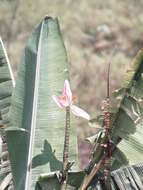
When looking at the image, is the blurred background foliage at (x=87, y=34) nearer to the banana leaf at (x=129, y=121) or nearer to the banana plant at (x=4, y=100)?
the banana plant at (x=4, y=100)

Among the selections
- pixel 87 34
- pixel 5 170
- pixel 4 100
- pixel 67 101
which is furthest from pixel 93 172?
pixel 87 34

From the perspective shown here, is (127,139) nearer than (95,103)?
Yes

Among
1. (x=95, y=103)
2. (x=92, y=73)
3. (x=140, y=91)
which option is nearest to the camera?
(x=140, y=91)

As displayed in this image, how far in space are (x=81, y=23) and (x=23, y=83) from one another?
470cm

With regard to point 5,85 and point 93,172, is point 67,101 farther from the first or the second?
point 5,85

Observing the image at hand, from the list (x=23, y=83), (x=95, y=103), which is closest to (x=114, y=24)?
(x=95, y=103)

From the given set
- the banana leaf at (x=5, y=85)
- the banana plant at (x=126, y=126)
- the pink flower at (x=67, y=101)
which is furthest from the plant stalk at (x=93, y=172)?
the banana leaf at (x=5, y=85)

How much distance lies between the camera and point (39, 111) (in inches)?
67.7

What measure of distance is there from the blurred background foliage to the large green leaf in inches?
99.8

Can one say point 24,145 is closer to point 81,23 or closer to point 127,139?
point 127,139

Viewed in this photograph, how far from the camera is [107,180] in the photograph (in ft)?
5.19

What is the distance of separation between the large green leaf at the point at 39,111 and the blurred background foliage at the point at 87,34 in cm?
254

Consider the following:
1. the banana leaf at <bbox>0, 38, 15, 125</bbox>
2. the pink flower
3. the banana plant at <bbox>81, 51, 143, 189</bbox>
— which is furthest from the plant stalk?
the banana leaf at <bbox>0, 38, 15, 125</bbox>

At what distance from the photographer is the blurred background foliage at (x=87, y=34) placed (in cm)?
515
